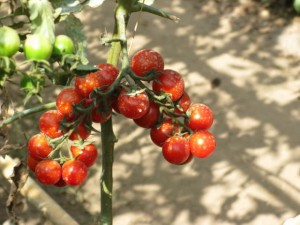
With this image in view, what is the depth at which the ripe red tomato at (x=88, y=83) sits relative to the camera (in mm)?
1021

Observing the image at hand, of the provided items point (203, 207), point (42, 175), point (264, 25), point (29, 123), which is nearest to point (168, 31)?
point (264, 25)

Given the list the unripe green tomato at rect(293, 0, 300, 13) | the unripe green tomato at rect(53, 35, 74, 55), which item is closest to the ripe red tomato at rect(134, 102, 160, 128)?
the unripe green tomato at rect(53, 35, 74, 55)

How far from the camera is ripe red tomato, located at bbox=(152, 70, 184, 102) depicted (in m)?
1.07

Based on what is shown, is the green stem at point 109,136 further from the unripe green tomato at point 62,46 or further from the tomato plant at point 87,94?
the unripe green tomato at point 62,46

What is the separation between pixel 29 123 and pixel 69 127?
7.44 ft

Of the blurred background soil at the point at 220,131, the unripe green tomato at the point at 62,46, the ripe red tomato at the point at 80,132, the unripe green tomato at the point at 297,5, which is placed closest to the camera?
the unripe green tomato at the point at 62,46

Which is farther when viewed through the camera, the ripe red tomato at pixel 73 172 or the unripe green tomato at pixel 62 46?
the ripe red tomato at pixel 73 172

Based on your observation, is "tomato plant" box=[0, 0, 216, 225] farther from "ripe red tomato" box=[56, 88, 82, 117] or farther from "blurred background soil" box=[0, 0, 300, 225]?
"blurred background soil" box=[0, 0, 300, 225]

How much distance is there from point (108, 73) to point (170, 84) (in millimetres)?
123

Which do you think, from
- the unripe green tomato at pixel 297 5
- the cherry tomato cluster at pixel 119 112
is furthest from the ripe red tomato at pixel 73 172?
the unripe green tomato at pixel 297 5

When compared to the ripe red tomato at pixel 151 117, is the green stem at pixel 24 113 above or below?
below

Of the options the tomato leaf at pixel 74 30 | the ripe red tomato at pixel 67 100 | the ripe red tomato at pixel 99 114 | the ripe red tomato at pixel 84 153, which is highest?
the tomato leaf at pixel 74 30

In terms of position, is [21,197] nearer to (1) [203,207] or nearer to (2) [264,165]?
(1) [203,207]

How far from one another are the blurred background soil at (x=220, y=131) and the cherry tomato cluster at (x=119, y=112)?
1355 mm
